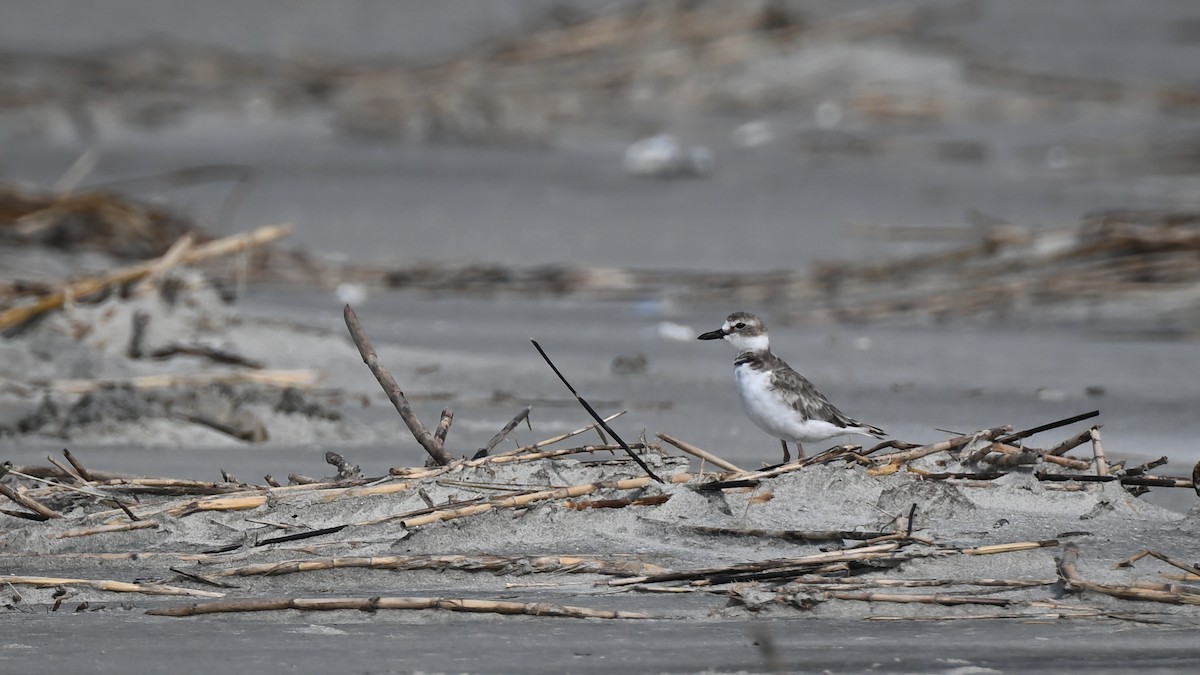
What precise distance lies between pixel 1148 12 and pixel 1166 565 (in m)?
13.0

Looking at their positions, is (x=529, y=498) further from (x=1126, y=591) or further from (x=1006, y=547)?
(x=1126, y=591)

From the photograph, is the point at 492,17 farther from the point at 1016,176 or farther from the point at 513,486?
the point at 513,486

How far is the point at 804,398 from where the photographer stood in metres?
4.80

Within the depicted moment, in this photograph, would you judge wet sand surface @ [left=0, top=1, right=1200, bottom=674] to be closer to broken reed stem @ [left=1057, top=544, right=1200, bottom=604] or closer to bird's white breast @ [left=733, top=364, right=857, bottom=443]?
broken reed stem @ [left=1057, top=544, right=1200, bottom=604]

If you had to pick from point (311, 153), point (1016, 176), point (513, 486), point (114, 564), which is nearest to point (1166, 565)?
point (513, 486)

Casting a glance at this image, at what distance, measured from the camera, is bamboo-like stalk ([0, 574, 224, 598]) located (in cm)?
326

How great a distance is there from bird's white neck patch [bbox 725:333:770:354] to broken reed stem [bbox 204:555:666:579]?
6.63 ft

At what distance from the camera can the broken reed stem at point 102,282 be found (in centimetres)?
640

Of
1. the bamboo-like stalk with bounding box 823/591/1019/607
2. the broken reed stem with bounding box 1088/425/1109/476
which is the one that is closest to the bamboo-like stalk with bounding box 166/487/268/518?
the bamboo-like stalk with bounding box 823/591/1019/607

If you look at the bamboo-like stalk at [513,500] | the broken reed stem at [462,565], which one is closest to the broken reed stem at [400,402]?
the bamboo-like stalk at [513,500]

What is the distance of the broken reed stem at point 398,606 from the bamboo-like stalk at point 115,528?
1.85 feet

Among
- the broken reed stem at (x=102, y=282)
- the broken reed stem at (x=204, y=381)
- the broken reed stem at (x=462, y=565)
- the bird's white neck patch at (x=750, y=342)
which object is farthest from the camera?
the broken reed stem at (x=102, y=282)

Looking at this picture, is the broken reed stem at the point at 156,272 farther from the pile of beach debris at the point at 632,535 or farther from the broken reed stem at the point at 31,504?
the broken reed stem at the point at 31,504

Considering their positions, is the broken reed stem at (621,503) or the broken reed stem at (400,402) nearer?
the broken reed stem at (621,503)
